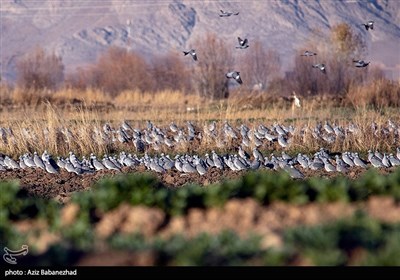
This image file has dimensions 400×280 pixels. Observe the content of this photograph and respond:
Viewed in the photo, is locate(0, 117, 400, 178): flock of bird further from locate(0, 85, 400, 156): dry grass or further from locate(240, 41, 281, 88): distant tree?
locate(240, 41, 281, 88): distant tree

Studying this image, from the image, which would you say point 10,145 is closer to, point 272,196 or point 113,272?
point 272,196

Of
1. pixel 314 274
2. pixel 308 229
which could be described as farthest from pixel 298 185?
pixel 314 274

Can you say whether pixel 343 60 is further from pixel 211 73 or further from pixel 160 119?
pixel 160 119

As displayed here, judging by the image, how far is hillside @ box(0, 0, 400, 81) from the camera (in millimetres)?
123488

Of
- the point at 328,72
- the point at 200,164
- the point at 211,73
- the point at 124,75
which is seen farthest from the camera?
the point at 124,75

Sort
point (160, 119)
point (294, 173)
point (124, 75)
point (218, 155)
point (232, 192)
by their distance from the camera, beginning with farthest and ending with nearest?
point (124, 75)
point (160, 119)
point (218, 155)
point (294, 173)
point (232, 192)

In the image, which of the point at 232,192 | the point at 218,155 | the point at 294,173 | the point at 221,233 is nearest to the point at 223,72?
the point at 218,155

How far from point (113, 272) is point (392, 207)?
3900 mm

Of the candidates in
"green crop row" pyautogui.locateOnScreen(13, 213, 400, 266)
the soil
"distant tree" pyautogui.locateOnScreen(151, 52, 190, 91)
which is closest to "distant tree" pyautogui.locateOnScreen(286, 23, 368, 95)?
"distant tree" pyautogui.locateOnScreen(151, 52, 190, 91)

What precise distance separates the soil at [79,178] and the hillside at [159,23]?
9390 cm

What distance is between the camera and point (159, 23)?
137 m

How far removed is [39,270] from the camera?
961cm

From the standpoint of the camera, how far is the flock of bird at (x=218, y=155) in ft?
66.7

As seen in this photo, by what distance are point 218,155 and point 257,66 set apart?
5283cm
